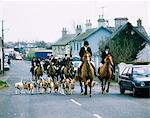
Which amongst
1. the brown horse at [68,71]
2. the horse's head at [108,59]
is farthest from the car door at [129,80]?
the brown horse at [68,71]

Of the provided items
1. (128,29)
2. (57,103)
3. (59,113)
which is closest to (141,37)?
(128,29)

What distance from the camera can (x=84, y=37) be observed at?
79.1 meters

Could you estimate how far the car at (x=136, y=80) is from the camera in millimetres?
24031

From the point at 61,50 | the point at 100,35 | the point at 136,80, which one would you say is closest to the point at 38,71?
the point at 136,80

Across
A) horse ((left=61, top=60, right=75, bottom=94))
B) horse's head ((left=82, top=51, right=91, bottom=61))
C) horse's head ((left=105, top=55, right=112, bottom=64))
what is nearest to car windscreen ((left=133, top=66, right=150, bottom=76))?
horse's head ((left=105, top=55, right=112, bottom=64))

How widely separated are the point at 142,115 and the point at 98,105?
357 centimetres

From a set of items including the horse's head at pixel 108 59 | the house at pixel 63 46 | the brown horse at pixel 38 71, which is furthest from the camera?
the house at pixel 63 46

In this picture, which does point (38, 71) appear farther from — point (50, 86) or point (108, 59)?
point (108, 59)

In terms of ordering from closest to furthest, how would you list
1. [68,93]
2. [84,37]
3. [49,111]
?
[49,111] < [68,93] < [84,37]

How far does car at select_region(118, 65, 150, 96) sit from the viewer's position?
2403 cm

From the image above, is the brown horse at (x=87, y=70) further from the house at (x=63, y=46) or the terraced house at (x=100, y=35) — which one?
the house at (x=63, y=46)

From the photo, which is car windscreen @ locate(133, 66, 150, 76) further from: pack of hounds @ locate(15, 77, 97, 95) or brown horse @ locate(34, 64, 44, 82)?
brown horse @ locate(34, 64, 44, 82)

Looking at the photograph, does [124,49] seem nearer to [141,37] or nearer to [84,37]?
[141,37]

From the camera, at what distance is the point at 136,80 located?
2439cm
